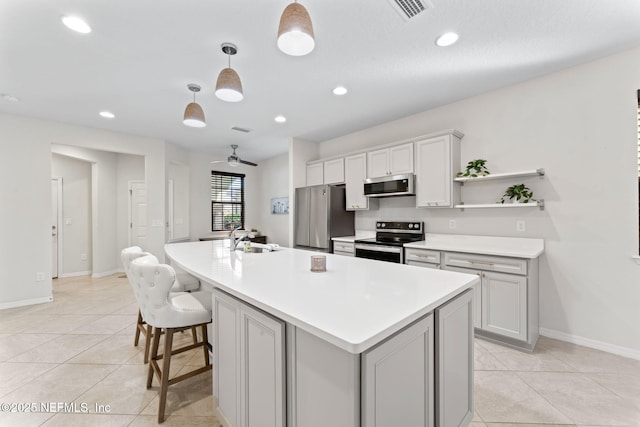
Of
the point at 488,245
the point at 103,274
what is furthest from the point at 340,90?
the point at 103,274

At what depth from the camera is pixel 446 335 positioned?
1309mm

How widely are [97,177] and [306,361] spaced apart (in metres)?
6.52

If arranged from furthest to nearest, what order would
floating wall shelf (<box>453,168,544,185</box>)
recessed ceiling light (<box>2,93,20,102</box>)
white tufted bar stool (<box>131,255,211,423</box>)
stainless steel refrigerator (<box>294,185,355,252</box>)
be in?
stainless steel refrigerator (<box>294,185,355,252</box>) → recessed ceiling light (<box>2,93,20,102</box>) → floating wall shelf (<box>453,168,544,185</box>) → white tufted bar stool (<box>131,255,211,423</box>)

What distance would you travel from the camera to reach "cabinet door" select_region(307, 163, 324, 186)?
16.0ft

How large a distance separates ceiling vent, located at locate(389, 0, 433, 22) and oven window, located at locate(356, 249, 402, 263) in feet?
8.06

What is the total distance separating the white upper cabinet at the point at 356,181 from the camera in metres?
4.21

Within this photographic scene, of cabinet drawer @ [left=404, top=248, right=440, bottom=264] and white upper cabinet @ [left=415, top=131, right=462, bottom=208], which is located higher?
white upper cabinet @ [left=415, top=131, right=462, bottom=208]

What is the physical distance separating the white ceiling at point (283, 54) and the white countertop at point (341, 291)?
1.80 m

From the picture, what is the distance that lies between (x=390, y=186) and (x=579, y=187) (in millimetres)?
1916

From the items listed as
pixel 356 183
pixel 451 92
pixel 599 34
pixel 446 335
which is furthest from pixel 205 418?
pixel 599 34

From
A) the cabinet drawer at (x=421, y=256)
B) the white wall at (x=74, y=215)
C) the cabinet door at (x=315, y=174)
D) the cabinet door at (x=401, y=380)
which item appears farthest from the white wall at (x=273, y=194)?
the cabinet door at (x=401, y=380)

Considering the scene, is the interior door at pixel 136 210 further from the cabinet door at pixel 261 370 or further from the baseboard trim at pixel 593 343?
the baseboard trim at pixel 593 343

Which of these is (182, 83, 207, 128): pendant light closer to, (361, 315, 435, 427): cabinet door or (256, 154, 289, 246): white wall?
(361, 315, 435, 427): cabinet door

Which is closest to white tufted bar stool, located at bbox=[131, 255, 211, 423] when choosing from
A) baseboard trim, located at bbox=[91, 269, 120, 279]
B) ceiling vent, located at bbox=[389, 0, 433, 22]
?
ceiling vent, located at bbox=[389, 0, 433, 22]
